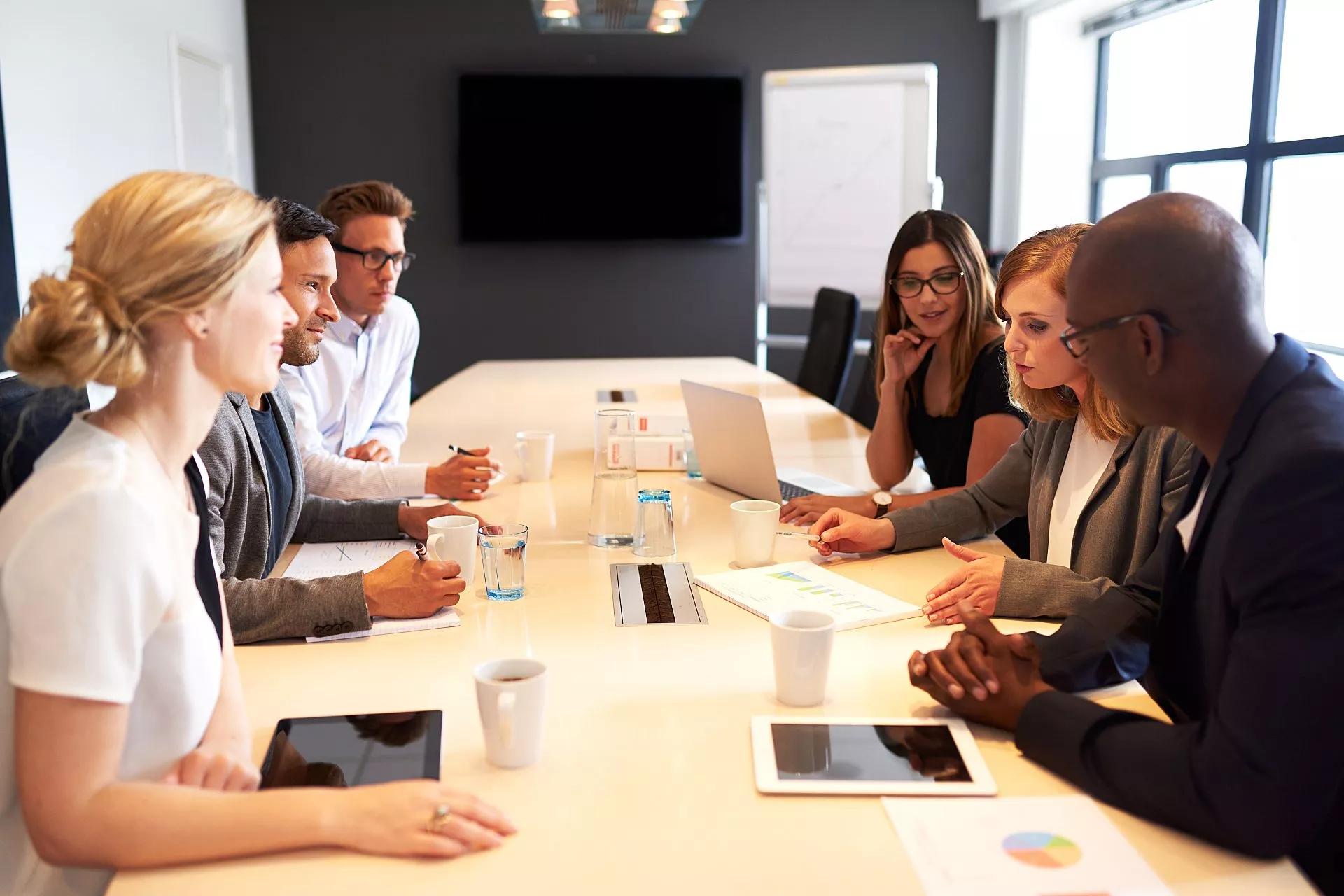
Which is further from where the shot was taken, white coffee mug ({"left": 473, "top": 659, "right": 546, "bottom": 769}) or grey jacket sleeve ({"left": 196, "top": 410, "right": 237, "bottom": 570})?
grey jacket sleeve ({"left": 196, "top": 410, "right": 237, "bottom": 570})

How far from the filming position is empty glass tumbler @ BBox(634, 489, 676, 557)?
184 centimetres

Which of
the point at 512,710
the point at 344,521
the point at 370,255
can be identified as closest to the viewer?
the point at 512,710

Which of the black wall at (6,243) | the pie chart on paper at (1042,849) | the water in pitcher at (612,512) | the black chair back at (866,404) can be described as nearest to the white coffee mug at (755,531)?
the water in pitcher at (612,512)

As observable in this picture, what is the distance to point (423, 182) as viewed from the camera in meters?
6.17

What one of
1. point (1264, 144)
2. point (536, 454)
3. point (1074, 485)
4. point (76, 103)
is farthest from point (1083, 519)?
point (76, 103)

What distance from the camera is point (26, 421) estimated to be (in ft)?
3.96

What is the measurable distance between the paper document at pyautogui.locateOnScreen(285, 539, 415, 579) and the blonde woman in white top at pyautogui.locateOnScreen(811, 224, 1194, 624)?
71cm

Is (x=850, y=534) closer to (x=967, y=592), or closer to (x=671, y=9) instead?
(x=967, y=592)

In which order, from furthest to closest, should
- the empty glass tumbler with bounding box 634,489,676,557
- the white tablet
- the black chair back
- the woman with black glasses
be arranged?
1. the black chair back
2. the woman with black glasses
3. the empty glass tumbler with bounding box 634,489,676,557
4. the white tablet

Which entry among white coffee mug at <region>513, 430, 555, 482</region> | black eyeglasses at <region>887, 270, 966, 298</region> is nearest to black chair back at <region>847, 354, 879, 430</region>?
black eyeglasses at <region>887, 270, 966, 298</region>

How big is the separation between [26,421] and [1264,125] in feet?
15.3

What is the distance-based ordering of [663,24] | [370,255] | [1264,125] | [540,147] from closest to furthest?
[370,255] < [663,24] < [1264,125] < [540,147]

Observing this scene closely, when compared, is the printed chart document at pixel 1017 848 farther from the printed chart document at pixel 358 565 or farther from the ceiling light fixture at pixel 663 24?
the ceiling light fixture at pixel 663 24

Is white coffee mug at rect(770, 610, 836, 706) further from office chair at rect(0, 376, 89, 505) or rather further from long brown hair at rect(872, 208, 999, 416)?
long brown hair at rect(872, 208, 999, 416)
